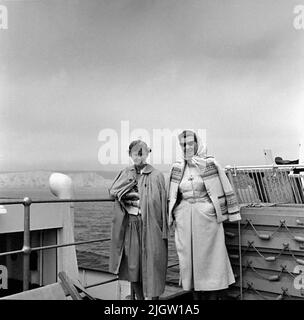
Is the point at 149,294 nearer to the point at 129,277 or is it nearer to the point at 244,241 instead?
the point at 129,277

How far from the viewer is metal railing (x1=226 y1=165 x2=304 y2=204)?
304cm

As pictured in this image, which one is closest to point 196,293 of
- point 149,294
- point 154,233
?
point 149,294

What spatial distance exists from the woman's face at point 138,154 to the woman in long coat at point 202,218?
247 millimetres

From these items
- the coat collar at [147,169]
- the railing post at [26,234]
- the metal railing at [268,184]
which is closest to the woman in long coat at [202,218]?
the coat collar at [147,169]

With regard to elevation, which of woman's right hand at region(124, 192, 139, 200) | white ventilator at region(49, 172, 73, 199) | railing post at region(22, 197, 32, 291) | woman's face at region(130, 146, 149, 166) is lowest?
railing post at region(22, 197, 32, 291)

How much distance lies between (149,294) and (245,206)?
90cm

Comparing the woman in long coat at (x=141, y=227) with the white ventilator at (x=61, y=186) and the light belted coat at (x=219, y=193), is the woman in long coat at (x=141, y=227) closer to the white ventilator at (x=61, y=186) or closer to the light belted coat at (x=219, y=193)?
the light belted coat at (x=219, y=193)

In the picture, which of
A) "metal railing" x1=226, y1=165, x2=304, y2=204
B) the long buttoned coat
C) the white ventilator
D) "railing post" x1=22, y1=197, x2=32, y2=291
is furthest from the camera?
the white ventilator

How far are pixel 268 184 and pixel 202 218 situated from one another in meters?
0.90

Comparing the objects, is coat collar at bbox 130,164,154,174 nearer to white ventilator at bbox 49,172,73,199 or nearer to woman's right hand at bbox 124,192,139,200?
woman's right hand at bbox 124,192,139,200

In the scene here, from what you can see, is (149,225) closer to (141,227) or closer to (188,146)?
(141,227)

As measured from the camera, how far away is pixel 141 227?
257 cm

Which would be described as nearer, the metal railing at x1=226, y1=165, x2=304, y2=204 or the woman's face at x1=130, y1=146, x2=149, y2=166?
the woman's face at x1=130, y1=146, x2=149, y2=166

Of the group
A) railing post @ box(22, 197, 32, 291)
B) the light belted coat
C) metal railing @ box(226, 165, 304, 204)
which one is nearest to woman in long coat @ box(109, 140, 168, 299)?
the light belted coat
